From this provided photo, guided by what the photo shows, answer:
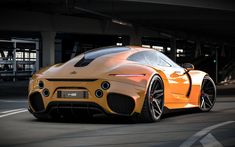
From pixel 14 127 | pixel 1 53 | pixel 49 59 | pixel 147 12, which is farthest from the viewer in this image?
pixel 1 53

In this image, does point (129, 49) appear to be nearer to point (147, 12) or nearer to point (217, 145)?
point (217, 145)

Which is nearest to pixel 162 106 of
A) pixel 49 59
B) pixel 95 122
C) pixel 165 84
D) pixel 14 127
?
pixel 165 84

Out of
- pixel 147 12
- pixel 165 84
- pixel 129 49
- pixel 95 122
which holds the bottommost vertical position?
pixel 95 122

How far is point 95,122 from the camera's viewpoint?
8.77m

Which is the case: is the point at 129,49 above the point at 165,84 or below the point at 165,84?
above

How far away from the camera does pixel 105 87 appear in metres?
8.12

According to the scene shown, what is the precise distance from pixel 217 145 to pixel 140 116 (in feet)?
7.75

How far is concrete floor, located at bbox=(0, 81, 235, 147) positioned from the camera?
637cm

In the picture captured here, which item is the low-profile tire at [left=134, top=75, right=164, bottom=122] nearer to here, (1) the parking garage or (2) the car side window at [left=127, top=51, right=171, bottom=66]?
(1) the parking garage

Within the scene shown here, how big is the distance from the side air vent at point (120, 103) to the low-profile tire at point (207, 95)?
293 centimetres

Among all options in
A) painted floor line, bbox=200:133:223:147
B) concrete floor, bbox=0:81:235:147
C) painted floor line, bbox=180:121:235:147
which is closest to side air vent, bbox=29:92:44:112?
concrete floor, bbox=0:81:235:147

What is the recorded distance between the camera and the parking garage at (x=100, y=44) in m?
6.93

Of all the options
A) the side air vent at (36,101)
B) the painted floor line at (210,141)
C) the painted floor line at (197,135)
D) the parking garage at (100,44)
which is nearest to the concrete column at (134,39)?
the parking garage at (100,44)

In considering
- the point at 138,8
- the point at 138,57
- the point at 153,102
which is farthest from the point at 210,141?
the point at 138,8
